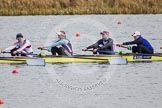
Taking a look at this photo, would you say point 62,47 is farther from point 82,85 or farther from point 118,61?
point 82,85

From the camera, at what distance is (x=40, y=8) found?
71750 millimetres

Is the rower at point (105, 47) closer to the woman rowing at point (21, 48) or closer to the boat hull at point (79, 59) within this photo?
the boat hull at point (79, 59)

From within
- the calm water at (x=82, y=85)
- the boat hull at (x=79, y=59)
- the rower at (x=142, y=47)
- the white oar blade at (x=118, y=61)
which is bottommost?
the calm water at (x=82, y=85)

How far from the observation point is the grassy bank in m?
70.5

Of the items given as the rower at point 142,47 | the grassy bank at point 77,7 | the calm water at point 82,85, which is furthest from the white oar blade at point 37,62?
the grassy bank at point 77,7

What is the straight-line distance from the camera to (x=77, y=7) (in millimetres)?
71875

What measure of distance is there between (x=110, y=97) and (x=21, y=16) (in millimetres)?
40009

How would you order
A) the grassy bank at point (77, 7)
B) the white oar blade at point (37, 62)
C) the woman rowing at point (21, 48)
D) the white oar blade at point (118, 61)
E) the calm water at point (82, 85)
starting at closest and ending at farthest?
the calm water at point (82, 85) → the white oar blade at point (37, 62) → the white oar blade at point (118, 61) → the woman rowing at point (21, 48) → the grassy bank at point (77, 7)

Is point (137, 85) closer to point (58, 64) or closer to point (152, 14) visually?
point (58, 64)

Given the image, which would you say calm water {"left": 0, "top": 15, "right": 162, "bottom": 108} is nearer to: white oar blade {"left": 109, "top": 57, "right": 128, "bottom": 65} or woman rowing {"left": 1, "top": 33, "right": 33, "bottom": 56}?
white oar blade {"left": 109, "top": 57, "right": 128, "bottom": 65}

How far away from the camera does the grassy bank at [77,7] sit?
231 ft

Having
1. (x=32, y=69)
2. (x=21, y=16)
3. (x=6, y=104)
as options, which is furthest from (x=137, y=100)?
(x=21, y=16)

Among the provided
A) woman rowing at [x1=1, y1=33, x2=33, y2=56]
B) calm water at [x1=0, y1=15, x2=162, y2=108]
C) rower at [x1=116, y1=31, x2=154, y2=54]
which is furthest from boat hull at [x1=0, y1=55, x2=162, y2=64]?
woman rowing at [x1=1, y1=33, x2=33, y2=56]

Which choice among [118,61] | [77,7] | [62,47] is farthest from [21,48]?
[77,7]
